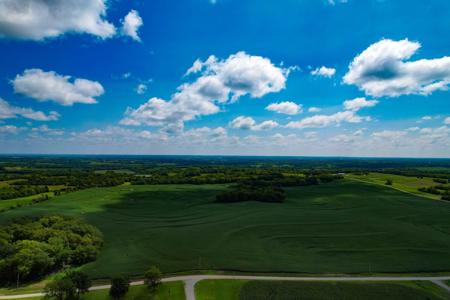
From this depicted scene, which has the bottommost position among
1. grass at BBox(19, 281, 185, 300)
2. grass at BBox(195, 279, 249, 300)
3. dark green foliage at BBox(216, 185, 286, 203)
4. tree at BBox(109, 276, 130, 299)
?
grass at BBox(19, 281, 185, 300)

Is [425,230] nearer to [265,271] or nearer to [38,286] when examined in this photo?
[265,271]

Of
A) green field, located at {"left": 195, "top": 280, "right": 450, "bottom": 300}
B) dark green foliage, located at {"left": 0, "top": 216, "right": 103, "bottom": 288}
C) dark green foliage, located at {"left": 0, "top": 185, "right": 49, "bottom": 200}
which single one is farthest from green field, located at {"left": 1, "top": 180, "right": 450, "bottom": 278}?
dark green foliage, located at {"left": 0, "top": 185, "right": 49, "bottom": 200}

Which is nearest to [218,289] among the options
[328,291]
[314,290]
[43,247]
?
[314,290]

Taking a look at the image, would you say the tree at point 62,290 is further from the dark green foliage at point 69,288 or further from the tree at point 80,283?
the tree at point 80,283

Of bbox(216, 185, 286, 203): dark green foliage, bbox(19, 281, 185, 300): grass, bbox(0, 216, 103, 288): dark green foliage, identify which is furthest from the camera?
bbox(216, 185, 286, 203): dark green foliage

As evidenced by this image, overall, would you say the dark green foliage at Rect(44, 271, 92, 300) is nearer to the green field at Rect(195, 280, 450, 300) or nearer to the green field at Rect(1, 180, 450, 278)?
the green field at Rect(1, 180, 450, 278)

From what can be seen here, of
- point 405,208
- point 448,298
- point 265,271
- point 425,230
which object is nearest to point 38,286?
point 265,271
